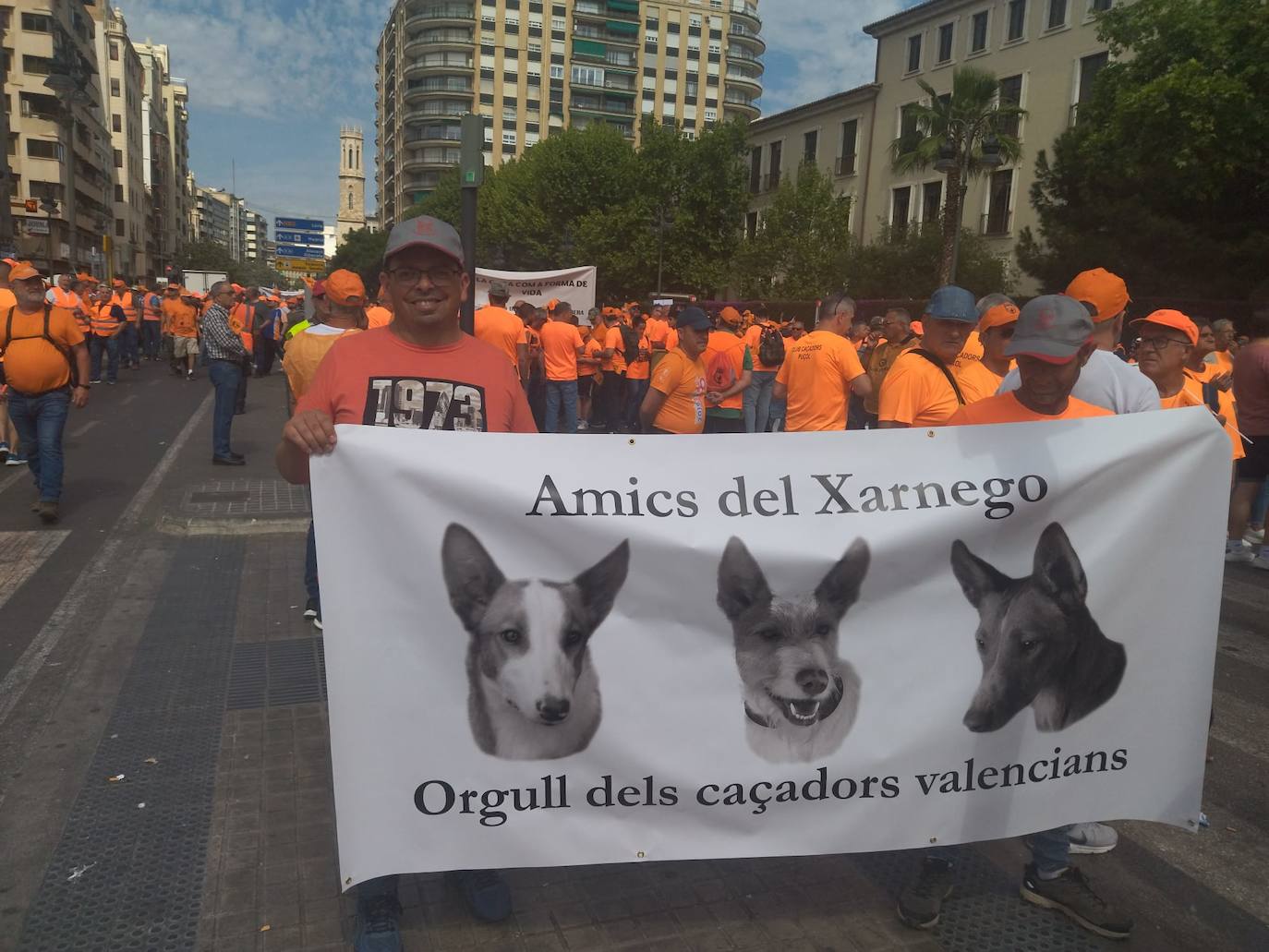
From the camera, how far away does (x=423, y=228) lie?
3.03 metres

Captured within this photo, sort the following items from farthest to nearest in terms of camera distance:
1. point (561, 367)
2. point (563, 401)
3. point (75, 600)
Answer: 1. point (563, 401)
2. point (561, 367)
3. point (75, 600)

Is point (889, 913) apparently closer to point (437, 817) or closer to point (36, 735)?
point (437, 817)

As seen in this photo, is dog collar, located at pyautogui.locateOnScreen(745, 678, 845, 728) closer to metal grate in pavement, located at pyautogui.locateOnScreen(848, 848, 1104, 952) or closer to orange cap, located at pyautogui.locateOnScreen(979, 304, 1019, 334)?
metal grate in pavement, located at pyautogui.locateOnScreen(848, 848, 1104, 952)

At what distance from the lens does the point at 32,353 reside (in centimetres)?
745

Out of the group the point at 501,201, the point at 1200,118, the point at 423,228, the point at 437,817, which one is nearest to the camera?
the point at 437,817

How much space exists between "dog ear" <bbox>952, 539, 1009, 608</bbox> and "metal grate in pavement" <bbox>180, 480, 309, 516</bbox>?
6315 millimetres

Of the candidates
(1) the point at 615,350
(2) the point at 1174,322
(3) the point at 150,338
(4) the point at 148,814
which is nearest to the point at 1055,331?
(2) the point at 1174,322

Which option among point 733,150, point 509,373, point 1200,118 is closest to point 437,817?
point 509,373

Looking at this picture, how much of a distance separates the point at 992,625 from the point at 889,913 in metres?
0.96

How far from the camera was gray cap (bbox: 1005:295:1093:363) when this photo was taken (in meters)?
2.86

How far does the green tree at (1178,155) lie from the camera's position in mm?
24984

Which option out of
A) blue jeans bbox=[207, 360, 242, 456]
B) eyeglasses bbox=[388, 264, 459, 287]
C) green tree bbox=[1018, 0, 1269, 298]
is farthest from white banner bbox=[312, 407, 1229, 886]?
green tree bbox=[1018, 0, 1269, 298]

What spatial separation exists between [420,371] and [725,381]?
21.8 feet

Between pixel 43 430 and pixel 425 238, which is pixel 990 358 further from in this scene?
pixel 43 430
